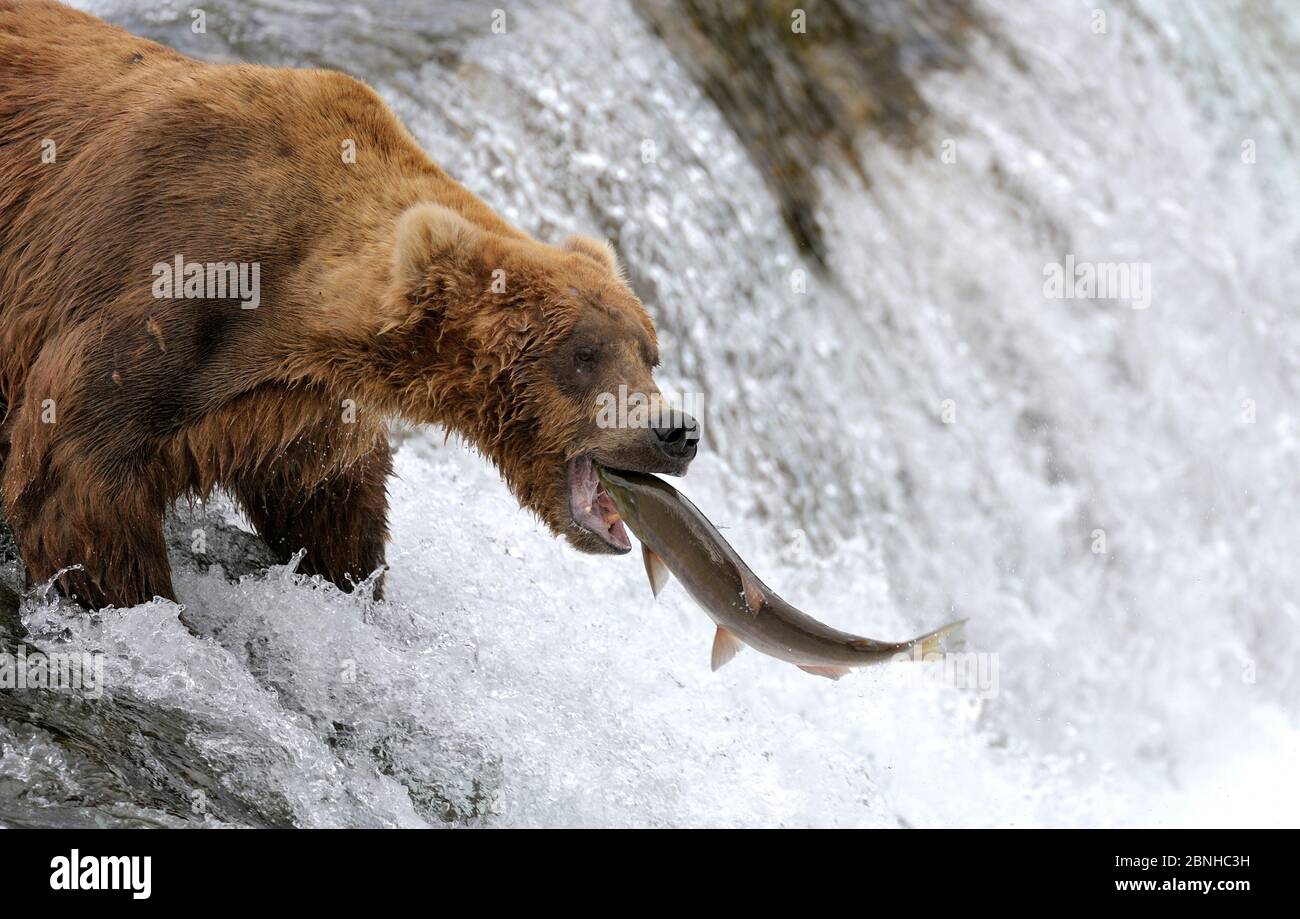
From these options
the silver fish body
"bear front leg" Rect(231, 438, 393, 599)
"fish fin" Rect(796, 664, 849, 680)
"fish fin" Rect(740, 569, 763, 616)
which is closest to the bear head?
the silver fish body

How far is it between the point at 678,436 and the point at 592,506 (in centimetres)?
39

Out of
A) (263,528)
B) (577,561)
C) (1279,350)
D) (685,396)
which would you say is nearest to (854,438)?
(685,396)

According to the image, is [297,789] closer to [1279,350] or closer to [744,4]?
[744,4]

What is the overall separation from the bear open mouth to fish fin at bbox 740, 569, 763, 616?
37cm

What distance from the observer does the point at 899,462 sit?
8.33 meters

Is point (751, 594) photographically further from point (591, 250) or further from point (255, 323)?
point (255, 323)

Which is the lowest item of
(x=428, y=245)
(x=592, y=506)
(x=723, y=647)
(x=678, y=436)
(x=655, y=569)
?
(x=723, y=647)

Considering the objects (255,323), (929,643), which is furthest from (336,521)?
(929,643)

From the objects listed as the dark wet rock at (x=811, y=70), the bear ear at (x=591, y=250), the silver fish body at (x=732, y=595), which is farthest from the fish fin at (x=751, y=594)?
the dark wet rock at (x=811, y=70)

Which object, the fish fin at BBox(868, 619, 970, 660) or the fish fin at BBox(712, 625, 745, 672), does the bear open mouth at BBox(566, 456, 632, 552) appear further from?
the fish fin at BBox(868, 619, 970, 660)

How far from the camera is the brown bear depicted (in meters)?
4.08

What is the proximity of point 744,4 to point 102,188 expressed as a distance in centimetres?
529

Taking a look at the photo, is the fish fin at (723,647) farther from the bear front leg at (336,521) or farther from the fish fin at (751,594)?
the bear front leg at (336,521)

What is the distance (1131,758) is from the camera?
28.6 feet
